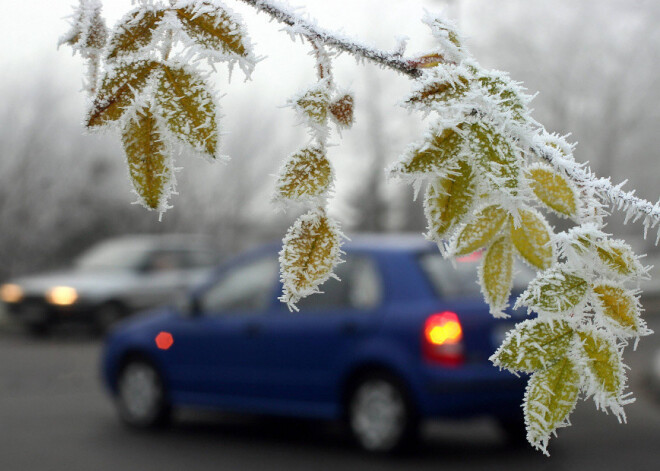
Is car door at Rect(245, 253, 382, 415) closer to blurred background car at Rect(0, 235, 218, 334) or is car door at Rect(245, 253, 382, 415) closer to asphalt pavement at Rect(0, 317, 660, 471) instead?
asphalt pavement at Rect(0, 317, 660, 471)

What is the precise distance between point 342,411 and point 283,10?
5.71 m

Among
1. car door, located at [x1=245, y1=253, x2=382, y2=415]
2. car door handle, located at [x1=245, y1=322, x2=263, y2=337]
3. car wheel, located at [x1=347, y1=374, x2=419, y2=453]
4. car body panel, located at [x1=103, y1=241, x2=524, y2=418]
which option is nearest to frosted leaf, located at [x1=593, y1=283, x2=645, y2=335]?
car body panel, located at [x1=103, y1=241, x2=524, y2=418]

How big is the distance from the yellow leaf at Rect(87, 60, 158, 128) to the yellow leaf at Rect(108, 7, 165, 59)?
0.8 inches

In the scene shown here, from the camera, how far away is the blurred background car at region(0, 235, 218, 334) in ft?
43.5

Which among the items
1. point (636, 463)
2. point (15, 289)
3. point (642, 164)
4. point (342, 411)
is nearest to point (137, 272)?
point (15, 289)

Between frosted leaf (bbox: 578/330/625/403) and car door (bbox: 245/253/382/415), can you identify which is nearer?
frosted leaf (bbox: 578/330/625/403)

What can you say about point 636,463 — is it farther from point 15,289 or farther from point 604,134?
point 15,289

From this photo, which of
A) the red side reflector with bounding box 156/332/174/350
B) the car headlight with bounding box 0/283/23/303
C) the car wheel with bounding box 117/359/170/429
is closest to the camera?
the red side reflector with bounding box 156/332/174/350

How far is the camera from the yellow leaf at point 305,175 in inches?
28.5

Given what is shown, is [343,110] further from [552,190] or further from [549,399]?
[549,399]

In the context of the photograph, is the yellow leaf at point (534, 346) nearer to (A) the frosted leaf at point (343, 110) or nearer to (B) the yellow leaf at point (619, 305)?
(B) the yellow leaf at point (619, 305)

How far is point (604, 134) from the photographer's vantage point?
1265cm

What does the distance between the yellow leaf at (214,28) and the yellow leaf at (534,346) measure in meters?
0.33

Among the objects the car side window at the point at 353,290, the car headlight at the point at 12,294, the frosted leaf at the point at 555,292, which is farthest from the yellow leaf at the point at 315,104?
the car headlight at the point at 12,294
